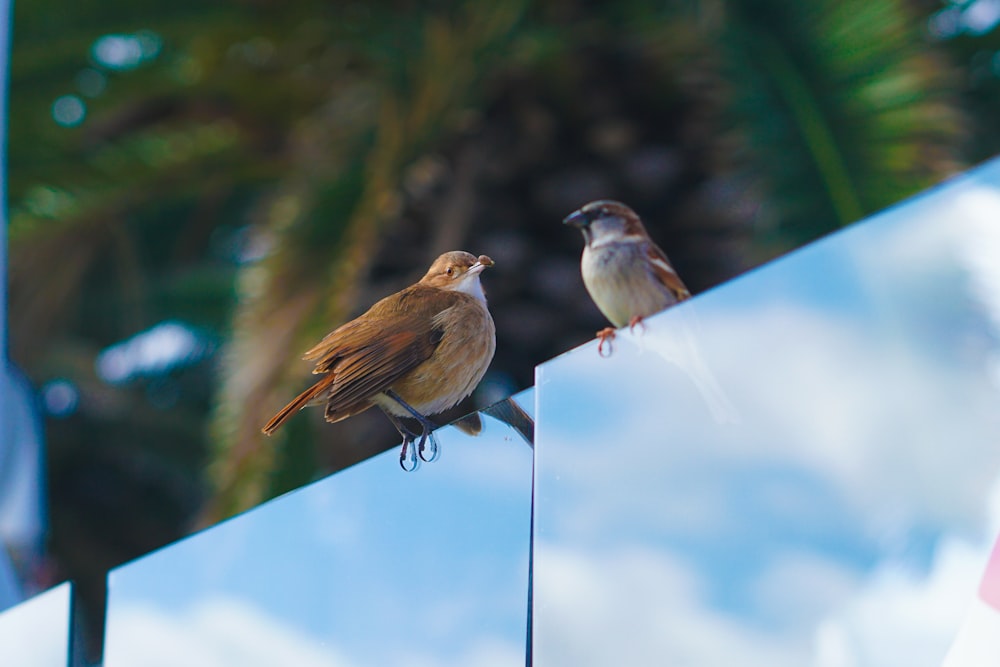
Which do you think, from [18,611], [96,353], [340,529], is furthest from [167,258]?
[340,529]

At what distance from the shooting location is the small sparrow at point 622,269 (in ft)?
7.09

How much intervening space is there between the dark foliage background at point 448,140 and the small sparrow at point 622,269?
5.76 ft

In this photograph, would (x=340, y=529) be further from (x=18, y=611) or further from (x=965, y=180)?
(x=965, y=180)

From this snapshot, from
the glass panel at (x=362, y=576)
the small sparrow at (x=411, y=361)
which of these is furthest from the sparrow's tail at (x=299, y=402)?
the glass panel at (x=362, y=576)

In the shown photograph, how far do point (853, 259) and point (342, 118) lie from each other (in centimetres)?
431

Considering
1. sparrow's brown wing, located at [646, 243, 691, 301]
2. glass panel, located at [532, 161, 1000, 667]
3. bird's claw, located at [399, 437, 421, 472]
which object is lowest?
A: glass panel, located at [532, 161, 1000, 667]

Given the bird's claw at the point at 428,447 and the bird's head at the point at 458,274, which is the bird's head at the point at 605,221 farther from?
the bird's claw at the point at 428,447

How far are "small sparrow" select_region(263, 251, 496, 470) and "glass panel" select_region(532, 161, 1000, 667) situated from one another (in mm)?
328

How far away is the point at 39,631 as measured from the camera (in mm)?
2506

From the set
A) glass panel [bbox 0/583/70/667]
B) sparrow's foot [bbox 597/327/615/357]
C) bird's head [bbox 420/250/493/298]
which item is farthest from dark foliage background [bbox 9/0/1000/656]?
sparrow's foot [bbox 597/327/615/357]

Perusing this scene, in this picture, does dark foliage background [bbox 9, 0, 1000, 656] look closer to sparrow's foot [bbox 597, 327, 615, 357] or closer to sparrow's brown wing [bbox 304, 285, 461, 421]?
sparrow's brown wing [bbox 304, 285, 461, 421]

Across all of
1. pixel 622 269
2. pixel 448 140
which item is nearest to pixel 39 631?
pixel 622 269

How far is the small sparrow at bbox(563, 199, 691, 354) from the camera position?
216cm

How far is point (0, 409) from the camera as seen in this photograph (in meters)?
4.36
